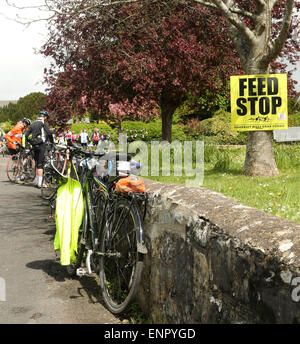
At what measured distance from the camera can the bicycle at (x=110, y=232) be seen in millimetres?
3514

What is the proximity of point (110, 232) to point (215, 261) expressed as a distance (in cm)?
154

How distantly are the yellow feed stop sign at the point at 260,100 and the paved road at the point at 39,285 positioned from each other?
12.0 ft

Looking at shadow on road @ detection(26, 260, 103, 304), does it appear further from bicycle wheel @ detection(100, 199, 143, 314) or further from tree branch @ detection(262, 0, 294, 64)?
tree branch @ detection(262, 0, 294, 64)

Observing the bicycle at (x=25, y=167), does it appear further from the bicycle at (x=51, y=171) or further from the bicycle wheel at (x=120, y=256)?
the bicycle wheel at (x=120, y=256)

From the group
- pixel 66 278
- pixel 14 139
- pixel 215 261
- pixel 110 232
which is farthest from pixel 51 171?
pixel 14 139

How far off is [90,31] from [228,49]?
5547 millimetres

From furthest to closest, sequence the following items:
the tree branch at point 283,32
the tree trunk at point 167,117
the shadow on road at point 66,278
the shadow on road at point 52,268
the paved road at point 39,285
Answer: the tree trunk at point 167,117 → the tree branch at point 283,32 → the shadow on road at point 52,268 → the shadow on road at point 66,278 → the paved road at point 39,285

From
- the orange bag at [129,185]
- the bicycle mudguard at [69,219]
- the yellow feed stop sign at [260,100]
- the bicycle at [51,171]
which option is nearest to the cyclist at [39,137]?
Result: the bicycle at [51,171]

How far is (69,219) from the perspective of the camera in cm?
447

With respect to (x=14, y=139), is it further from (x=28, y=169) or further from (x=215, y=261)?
(x=215, y=261)

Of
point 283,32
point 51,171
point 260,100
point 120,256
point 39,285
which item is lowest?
point 39,285

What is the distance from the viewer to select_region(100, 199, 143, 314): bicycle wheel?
3.47m

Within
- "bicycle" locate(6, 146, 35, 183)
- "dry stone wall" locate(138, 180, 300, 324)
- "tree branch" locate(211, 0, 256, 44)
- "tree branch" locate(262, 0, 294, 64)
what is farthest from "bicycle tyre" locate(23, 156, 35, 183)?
"dry stone wall" locate(138, 180, 300, 324)

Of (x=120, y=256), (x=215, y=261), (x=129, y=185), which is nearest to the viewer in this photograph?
(x=215, y=261)
